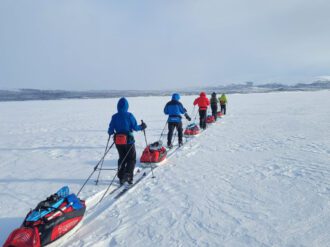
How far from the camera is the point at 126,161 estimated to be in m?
5.00

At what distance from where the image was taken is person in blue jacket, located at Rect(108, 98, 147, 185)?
15.6ft

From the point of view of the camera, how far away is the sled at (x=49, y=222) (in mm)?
2715

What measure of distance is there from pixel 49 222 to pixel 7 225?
1192 mm

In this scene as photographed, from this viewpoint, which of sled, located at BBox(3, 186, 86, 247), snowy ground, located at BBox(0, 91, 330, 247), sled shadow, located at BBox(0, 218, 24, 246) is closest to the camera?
sled, located at BBox(3, 186, 86, 247)

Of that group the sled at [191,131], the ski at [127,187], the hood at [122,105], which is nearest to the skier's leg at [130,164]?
the ski at [127,187]

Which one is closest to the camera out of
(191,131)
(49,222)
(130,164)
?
(49,222)

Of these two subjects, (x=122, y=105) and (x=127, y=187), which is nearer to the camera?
(x=122, y=105)

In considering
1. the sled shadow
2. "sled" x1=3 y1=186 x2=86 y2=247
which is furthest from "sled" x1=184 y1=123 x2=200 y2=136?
the sled shadow

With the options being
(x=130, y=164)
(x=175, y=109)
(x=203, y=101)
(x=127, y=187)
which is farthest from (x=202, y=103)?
(x=127, y=187)

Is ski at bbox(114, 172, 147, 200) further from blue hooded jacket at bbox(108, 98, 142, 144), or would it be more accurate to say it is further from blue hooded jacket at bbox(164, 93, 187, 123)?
blue hooded jacket at bbox(164, 93, 187, 123)

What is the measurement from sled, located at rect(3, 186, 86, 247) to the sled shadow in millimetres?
729

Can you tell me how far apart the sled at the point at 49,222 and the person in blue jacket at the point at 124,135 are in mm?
1467

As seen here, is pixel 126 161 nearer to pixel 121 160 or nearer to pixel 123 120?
pixel 121 160

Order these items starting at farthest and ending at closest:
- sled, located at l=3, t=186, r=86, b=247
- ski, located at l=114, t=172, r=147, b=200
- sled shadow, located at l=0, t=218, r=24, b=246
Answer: ski, located at l=114, t=172, r=147, b=200
sled shadow, located at l=0, t=218, r=24, b=246
sled, located at l=3, t=186, r=86, b=247
